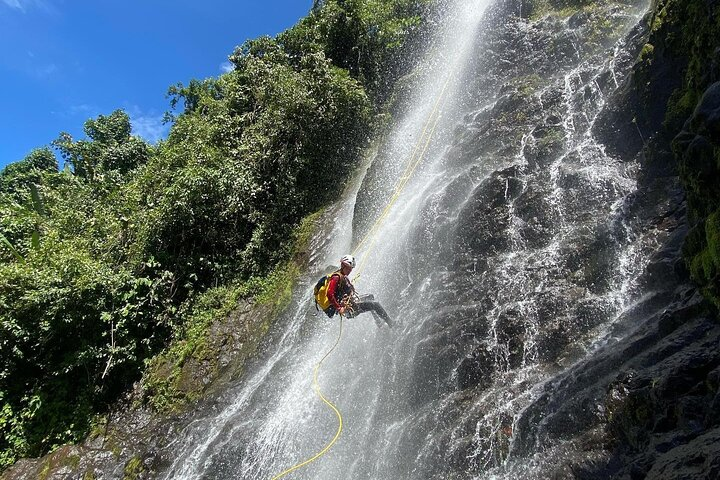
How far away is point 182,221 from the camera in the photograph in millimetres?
14898

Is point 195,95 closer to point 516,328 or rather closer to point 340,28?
point 340,28

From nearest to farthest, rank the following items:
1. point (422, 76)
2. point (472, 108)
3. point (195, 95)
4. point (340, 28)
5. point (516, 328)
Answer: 1. point (516, 328)
2. point (472, 108)
3. point (422, 76)
4. point (340, 28)
5. point (195, 95)

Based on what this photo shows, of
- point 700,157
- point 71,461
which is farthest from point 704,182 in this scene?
point 71,461

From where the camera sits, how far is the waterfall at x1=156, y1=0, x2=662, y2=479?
22.8 ft

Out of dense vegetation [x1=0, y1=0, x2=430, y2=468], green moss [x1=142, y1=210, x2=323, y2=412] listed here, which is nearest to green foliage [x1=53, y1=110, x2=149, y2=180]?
dense vegetation [x1=0, y1=0, x2=430, y2=468]

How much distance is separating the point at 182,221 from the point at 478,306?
10158mm

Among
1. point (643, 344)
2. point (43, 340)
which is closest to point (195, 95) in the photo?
point (43, 340)

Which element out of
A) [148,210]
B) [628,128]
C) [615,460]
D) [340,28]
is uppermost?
[340,28]

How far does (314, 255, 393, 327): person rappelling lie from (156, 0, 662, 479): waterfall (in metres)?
1.05

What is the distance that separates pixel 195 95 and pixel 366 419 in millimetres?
23669

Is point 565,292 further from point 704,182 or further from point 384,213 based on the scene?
point 384,213

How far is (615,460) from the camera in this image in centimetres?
516

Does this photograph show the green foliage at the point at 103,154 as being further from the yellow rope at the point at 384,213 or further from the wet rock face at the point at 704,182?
the wet rock face at the point at 704,182

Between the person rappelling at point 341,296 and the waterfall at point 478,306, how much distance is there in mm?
1048
